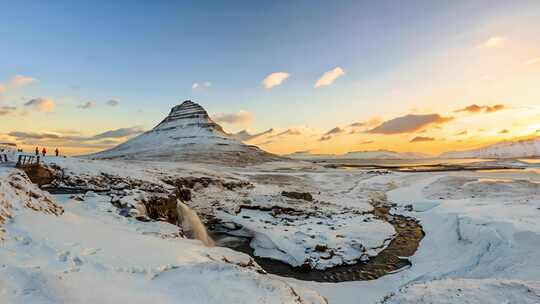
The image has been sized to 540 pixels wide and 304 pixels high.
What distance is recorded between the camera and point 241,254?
1559 cm

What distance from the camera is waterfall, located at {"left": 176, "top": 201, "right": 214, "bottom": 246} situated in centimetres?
2200

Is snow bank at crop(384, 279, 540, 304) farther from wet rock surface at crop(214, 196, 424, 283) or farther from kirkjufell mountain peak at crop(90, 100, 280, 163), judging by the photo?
kirkjufell mountain peak at crop(90, 100, 280, 163)

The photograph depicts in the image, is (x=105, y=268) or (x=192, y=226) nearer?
(x=105, y=268)

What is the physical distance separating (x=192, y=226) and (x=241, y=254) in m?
8.67

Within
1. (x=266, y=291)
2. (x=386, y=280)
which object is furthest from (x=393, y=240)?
(x=266, y=291)

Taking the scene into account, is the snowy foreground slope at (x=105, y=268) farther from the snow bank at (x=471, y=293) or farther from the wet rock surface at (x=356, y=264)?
the wet rock surface at (x=356, y=264)

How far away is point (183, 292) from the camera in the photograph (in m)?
8.78

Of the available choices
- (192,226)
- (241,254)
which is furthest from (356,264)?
(192,226)

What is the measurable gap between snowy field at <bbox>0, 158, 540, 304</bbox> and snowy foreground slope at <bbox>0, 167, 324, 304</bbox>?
0.13 ft

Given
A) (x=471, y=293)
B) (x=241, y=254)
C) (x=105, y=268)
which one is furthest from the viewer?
(x=241, y=254)

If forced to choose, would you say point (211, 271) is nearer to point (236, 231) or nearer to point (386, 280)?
point (386, 280)

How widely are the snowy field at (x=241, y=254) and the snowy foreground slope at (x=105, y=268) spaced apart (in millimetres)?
39

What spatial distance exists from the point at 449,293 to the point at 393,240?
50.7ft

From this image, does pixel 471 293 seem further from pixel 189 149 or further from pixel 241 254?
pixel 189 149
